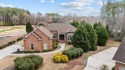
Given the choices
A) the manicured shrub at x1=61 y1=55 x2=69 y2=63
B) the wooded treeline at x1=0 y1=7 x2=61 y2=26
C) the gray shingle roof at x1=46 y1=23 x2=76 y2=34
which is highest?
the wooded treeline at x1=0 y1=7 x2=61 y2=26

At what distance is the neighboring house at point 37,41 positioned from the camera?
34.7m

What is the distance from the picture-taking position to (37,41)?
35.1 metres

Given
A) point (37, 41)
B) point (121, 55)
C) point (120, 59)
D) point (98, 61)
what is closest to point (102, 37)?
point (98, 61)

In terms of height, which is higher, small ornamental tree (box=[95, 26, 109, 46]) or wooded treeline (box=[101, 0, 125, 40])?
wooded treeline (box=[101, 0, 125, 40])

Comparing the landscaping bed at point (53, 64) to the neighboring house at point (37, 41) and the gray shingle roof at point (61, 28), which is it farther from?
the gray shingle roof at point (61, 28)

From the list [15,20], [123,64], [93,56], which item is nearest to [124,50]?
[123,64]

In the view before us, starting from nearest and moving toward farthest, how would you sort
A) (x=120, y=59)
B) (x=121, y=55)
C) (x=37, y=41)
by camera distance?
(x=120, y=59) → (x=121, y=55) → (x=37, y=41)

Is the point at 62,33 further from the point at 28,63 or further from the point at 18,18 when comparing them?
the point at 18,18

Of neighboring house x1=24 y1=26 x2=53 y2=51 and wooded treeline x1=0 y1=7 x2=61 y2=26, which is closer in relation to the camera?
neighboring house x1=24 y1=26 x2=53 y2=51

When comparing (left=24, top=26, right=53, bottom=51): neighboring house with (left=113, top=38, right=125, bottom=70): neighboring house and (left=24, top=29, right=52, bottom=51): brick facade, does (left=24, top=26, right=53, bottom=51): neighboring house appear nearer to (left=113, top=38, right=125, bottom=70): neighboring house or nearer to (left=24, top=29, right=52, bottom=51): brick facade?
(left=24, top=29, right=52, bottom=51): brick facade

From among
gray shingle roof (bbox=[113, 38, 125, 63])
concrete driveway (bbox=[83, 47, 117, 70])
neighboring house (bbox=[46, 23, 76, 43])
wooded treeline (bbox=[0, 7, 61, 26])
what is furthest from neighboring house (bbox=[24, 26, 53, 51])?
wooded treeline (bbox=[0, 7, 61, 26])

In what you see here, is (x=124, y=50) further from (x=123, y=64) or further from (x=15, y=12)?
(x=15, y=12)

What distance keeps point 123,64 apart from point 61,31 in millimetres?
26443

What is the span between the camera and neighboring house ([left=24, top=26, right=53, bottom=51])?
34656 mm
